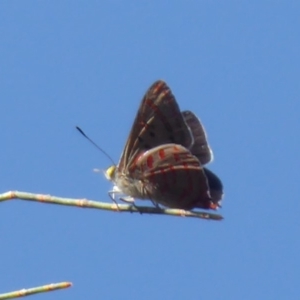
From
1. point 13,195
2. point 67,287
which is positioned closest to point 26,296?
point 67,287

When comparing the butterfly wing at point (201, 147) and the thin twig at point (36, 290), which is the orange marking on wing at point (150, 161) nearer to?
the butterfly wing at point (201, 147)

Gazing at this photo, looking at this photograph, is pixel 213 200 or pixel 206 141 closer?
pixel 213 200

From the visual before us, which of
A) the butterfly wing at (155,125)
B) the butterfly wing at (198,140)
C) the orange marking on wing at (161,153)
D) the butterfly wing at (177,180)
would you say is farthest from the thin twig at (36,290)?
the butterfly wing at (198,140)

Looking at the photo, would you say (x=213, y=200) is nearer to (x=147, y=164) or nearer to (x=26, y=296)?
(x=147, y=164)

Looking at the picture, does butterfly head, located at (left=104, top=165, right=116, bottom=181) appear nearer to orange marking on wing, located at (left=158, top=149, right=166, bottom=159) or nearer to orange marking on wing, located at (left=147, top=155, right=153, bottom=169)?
orange marking on wing, located at (left=147, top=155, right=153, bottom=169)

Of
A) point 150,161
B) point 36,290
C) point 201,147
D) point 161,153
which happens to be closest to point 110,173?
point 150,161

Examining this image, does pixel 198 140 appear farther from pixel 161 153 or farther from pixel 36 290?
pixel 36 290
